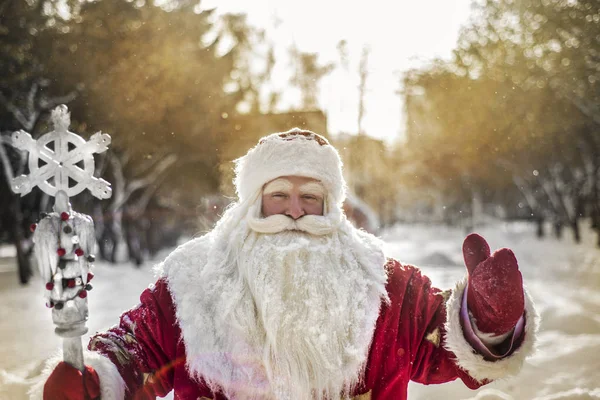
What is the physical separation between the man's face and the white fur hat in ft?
0.12

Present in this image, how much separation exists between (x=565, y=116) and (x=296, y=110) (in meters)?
7.80

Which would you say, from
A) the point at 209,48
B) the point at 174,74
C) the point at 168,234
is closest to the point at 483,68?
the point at 174,74

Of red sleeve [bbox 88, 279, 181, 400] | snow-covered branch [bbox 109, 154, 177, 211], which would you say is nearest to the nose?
red sleeve [bbox 88, 279, 181, 400]

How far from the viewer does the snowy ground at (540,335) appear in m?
4.55

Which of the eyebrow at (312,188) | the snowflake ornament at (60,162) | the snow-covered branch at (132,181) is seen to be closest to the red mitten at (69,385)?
the snowflake ornament at (60,162)

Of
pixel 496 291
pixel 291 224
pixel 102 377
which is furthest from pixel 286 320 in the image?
pixel 496 291

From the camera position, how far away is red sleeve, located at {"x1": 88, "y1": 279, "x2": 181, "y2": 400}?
2283 mm

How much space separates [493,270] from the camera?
204cm

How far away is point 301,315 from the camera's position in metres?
2.33

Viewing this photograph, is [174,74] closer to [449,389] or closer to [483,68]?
[483,68]

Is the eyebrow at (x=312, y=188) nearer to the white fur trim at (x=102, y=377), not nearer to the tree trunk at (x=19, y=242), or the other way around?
the white fur trim at (x=102, y=377)

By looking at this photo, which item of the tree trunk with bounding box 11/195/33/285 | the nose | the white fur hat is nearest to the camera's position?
the nose

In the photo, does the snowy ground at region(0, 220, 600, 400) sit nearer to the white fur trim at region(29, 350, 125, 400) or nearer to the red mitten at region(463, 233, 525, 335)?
the red mitten at region(463, 233, 525, 335)

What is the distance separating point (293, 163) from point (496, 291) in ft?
3.64
